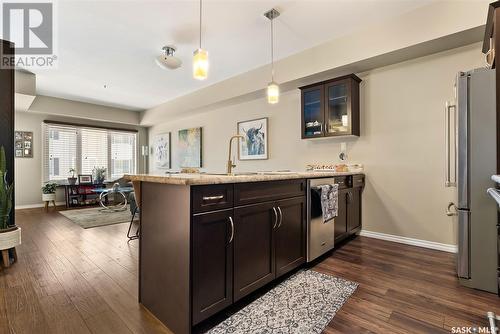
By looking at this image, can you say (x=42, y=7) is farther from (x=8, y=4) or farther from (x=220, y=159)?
(x=220, y=159)

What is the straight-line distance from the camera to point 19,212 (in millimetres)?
5539

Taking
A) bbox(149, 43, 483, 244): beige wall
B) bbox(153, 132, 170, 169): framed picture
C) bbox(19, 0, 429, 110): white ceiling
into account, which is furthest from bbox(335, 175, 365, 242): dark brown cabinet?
bbox(153, 132, 170, 169): framed picture

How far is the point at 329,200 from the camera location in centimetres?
259

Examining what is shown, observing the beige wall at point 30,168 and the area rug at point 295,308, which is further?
the beige wall at point 30,168

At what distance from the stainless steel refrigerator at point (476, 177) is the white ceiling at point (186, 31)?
1287mm

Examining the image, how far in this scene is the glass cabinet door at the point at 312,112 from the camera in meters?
3.62

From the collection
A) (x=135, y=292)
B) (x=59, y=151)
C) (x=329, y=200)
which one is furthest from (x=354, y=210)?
(x=59, y=151)

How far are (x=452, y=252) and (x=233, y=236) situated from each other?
9.27ft

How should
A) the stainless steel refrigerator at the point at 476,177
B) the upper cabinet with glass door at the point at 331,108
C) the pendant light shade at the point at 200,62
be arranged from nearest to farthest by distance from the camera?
the stainless steel refrigerator at the point at 476,177
the pendant light shade at the point at 200,62
the upper cabinet with glass door at the point at 331,108

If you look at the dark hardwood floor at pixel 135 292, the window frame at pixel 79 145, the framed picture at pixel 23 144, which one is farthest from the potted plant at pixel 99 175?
the dark hardwood floor at pixel 135 292

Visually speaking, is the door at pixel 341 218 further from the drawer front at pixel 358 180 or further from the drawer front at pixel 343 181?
the drawer front at pixel 358 180

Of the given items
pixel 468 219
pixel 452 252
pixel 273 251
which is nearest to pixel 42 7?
pixel 273 251

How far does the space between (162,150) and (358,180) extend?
5.88m

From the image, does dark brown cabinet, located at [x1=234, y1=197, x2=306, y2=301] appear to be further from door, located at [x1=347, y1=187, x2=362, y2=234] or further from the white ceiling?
the white ceiling
